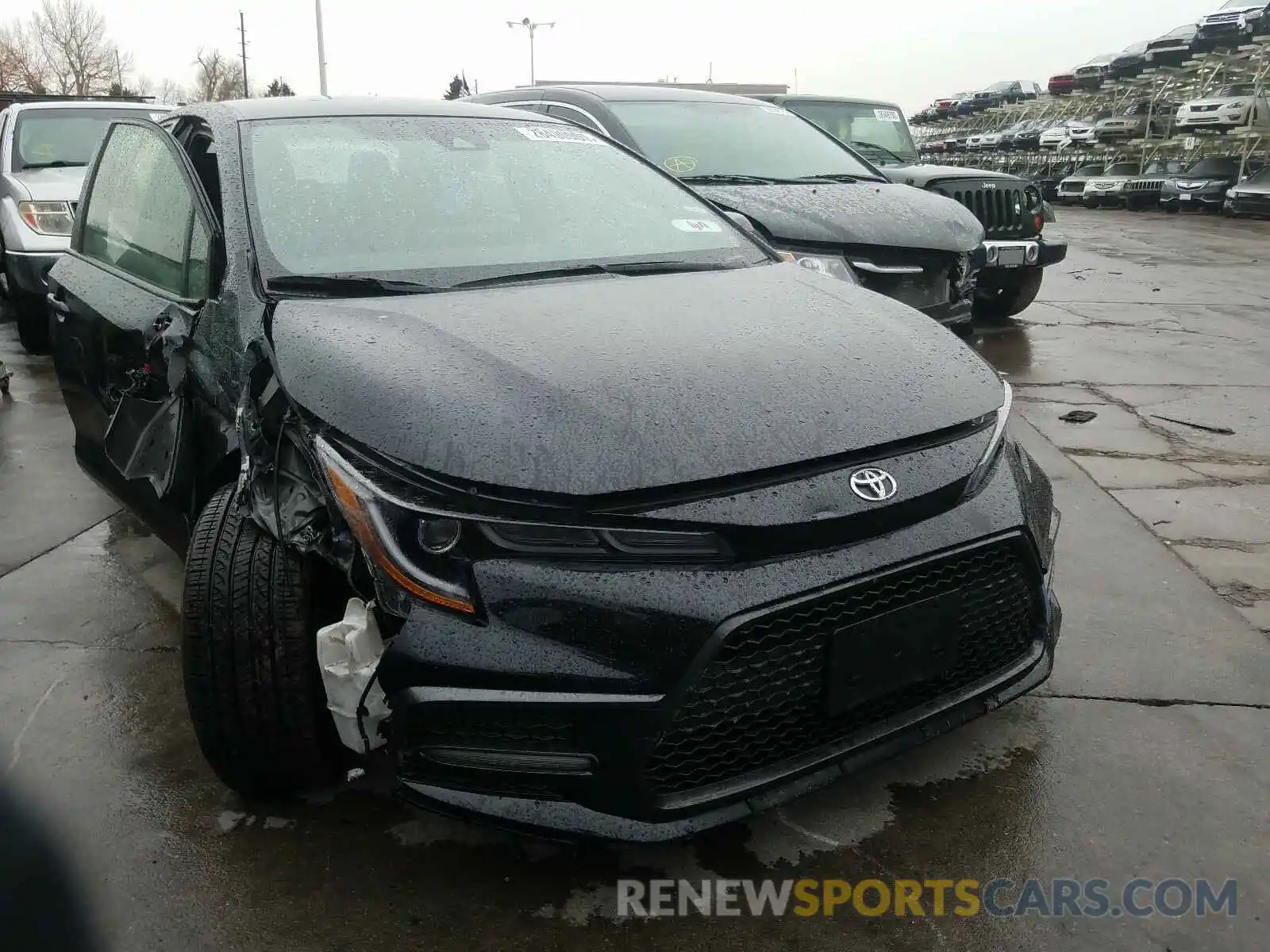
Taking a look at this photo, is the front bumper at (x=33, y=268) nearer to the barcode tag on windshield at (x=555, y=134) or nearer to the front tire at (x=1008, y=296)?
the barcode tag on windshield at (x=555, y=134)

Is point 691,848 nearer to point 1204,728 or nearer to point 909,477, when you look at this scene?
point 909,477

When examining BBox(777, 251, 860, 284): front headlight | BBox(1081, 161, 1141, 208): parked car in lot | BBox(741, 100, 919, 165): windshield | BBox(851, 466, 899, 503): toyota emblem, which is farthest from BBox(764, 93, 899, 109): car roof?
BBox(1081, 161, 1141, 208): parked car in lot

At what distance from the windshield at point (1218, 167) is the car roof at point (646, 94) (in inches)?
688

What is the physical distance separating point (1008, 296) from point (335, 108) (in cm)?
632

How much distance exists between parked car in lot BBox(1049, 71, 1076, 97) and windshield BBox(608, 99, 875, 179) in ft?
83.1

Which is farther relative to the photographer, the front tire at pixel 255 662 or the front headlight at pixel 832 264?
the front headlight at pixel 832 264

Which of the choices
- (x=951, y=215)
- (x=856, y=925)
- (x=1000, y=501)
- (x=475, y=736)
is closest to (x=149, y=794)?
(x=475, y=736)

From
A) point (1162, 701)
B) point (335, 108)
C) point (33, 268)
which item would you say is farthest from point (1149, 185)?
point (335, 108)

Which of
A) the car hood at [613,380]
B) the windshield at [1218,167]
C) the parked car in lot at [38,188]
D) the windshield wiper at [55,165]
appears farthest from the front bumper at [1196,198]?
the car hood at [613,380]

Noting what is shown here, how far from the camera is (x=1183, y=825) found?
226 cm

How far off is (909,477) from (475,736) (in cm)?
96

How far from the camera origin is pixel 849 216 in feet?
18.3

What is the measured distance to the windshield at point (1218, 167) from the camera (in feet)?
66.1

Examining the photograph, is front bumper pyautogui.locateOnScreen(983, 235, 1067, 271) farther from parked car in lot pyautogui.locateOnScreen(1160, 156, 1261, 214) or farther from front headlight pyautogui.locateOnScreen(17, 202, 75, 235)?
parked car in lot pyautogui.locateOnScreen(1160, 156, 1261, 214)
